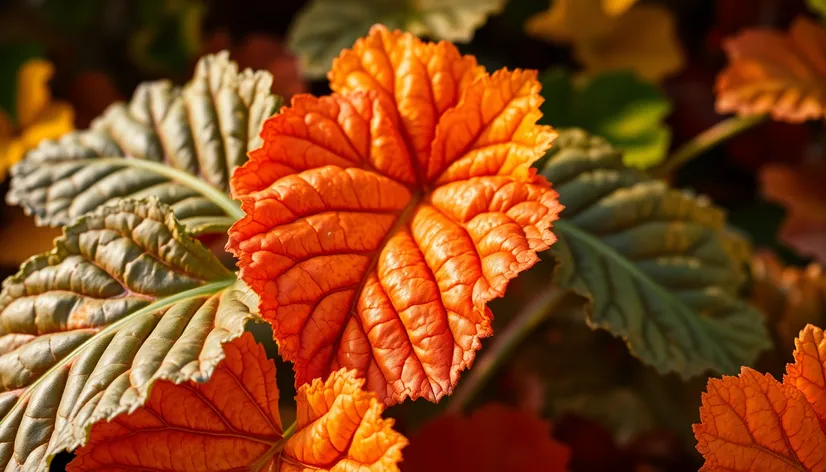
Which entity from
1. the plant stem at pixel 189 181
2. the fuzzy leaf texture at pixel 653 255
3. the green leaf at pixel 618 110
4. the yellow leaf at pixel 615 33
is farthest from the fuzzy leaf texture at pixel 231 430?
the yellow leaf at pixel 615 33

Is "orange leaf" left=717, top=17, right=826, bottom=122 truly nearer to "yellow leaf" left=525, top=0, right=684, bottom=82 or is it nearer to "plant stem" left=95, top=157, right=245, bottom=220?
"yellow leaf" left=525, top=0, right=684, bottom=82

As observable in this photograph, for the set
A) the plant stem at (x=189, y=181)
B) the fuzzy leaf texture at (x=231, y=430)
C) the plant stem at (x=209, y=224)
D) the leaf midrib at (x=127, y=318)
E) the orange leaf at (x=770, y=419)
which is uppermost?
the plant stem at (x=189, y=181)

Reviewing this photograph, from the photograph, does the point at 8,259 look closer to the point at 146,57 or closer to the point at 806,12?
the point at 146,57

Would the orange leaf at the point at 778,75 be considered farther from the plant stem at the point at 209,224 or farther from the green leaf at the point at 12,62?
the green leaf at the point at 12,62

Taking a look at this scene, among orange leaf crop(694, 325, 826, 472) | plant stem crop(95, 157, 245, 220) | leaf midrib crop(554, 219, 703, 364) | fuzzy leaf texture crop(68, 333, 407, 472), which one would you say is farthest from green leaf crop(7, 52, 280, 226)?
orange leaf crop(694, 325, 826, 472)

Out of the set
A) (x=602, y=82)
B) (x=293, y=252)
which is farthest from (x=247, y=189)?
(x=602, y=82)

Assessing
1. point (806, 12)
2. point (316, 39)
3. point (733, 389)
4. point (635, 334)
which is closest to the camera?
point (733, 389)
